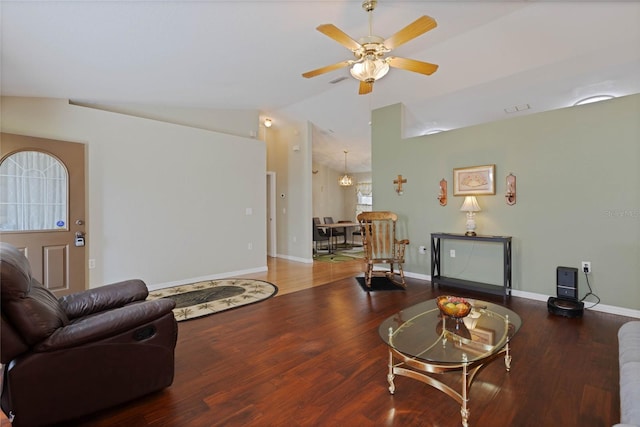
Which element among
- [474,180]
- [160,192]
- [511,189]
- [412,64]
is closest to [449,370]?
[412,64]

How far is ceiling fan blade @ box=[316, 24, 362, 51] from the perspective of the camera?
7.32 feet

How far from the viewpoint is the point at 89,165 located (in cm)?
380

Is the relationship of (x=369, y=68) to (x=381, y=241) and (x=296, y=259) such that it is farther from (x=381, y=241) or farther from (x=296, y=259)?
(x=296, y=259)

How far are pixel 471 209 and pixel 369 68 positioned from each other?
260 cm

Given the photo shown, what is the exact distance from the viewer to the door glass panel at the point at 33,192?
3234mm

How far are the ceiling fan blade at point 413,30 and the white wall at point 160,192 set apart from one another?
3.45 m

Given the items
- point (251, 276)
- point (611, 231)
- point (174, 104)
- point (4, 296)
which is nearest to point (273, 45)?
point (174, 104)

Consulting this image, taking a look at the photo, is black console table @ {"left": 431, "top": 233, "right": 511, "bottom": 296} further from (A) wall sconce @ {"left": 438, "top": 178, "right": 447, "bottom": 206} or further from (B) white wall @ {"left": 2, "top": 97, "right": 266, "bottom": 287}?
(B) white wall @ {"left": 2, "top": 97, "right": 266, "bottom": 287}

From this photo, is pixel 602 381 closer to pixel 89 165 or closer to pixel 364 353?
pixel 364 353

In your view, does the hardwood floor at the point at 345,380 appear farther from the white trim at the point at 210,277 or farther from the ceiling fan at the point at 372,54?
the ceiling fan at the point at 372,54

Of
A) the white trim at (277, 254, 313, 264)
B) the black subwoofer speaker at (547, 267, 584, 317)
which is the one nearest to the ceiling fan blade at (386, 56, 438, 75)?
the black subwoofer speaker at (547, 267, 584, 317)

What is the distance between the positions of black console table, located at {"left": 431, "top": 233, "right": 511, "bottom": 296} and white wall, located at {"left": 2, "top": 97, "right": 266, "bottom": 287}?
3026 millimetres

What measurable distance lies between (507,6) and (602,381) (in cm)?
330

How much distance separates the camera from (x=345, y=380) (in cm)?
204
